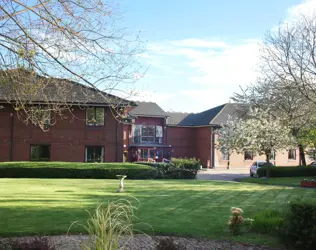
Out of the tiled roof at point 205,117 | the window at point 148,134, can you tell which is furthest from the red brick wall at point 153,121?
the tiled roof at point 205,117

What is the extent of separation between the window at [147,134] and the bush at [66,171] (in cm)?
2335

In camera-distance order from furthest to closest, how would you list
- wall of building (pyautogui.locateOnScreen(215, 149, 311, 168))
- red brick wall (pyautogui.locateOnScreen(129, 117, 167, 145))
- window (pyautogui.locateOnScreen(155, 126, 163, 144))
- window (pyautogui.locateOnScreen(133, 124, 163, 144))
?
window (pyautogui.locateOnScreen(155, 126, 163, 144)) < wall of building (pyautogui.locateOnScreen(215, 149, 311, 168)) < window (pyautogui.locateOnScreen(133, 124, 163, 144)) < red brick wall (pyautogui.locateOnScreen(129, 117, 167, 145))

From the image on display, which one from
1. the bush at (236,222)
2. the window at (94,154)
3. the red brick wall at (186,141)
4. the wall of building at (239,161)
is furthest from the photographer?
the red brick wall at (186,141)

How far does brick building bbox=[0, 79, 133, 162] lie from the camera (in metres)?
30.6

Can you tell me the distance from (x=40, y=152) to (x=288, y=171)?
20054 millimetres

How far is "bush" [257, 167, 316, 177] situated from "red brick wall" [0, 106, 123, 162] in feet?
38.3

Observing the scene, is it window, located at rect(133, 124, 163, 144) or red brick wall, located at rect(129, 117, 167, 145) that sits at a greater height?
red brick wall, located at rect(129, 117, 167, 145)

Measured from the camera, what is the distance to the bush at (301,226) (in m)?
7.15

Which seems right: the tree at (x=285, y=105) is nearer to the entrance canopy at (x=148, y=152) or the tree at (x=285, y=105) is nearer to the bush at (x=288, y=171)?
the bush at (x=288, y=171)

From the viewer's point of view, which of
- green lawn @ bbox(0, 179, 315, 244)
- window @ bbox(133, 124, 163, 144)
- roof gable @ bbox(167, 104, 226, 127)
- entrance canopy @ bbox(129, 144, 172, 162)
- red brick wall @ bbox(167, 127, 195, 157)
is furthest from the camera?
red brick wall @ bbox(167, 127, 195, 157)

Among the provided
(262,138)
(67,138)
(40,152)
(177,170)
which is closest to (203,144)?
(262,138)

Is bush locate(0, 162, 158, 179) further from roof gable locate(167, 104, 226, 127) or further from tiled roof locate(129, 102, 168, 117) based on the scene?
roof gable locate(167, 104, 226, 127)

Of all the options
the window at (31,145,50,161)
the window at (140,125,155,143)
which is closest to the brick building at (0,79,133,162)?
the window at (31,145,50,161)

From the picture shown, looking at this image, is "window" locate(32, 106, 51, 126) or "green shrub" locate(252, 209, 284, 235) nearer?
"green shrub" locate(252, 209, 284, 235)
